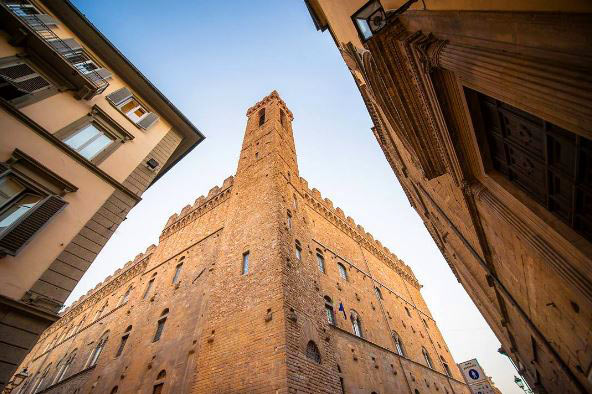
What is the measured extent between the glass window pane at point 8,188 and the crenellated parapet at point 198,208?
10.9m

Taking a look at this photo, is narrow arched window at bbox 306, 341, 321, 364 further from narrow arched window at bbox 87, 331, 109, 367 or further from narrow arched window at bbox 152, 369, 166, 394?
narrow arched window at bbox 87, 331, 109, 367

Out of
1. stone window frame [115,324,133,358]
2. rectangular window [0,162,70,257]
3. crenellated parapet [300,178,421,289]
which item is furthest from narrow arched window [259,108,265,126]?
rectangular window [0,162,70,257]

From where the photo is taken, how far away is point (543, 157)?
2.79 metres

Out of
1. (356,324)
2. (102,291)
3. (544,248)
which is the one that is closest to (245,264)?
(356,324)

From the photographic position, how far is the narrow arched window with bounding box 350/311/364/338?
12.2 metres

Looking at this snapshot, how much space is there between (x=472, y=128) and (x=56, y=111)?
26.8 ft

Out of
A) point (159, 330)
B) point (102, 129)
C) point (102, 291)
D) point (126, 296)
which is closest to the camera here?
point (102, 129)

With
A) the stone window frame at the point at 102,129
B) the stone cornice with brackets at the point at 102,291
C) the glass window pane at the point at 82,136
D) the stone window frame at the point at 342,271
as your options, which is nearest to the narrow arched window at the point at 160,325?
the stone cornice with brackets at the point at 102,291

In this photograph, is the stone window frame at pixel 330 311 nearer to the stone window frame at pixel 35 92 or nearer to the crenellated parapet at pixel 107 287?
the stone window frame at pixel 35 92

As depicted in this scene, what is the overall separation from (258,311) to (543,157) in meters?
6.98

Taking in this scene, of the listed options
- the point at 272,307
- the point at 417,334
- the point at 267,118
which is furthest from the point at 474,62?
the point at 417,334

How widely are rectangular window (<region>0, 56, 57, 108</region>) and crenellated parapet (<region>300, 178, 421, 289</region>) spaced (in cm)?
1288

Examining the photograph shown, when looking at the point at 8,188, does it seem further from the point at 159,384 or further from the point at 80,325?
the point at 80,325

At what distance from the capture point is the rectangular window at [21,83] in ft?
16.7
